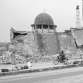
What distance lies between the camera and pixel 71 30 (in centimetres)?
3022

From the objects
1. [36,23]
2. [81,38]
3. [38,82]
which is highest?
[36,23]

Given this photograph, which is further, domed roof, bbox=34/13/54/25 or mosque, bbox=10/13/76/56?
domed roof, bbox=34/13/54/25

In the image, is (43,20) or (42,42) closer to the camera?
(42,42)

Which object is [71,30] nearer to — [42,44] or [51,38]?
[51,38]

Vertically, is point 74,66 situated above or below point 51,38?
below

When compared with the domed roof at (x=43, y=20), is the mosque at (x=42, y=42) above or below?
below

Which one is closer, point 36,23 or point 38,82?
point 38,82

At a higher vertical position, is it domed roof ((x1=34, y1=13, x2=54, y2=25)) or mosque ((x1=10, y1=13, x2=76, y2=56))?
domed roof ((x1=34, y1=13, x2=54, y2=25))

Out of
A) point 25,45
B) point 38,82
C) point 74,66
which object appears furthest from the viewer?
point 25,45

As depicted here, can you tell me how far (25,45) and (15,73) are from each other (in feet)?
53.7

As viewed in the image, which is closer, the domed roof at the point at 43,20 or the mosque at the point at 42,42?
the mosque at the point at 42,42

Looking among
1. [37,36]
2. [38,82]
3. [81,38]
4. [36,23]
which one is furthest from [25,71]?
[36,23]

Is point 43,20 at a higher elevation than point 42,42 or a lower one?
higher

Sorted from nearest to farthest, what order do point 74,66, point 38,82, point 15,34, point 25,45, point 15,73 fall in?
point 38,82 < point 15,73 < point 74,66 < point 25,45 < point 15,34
